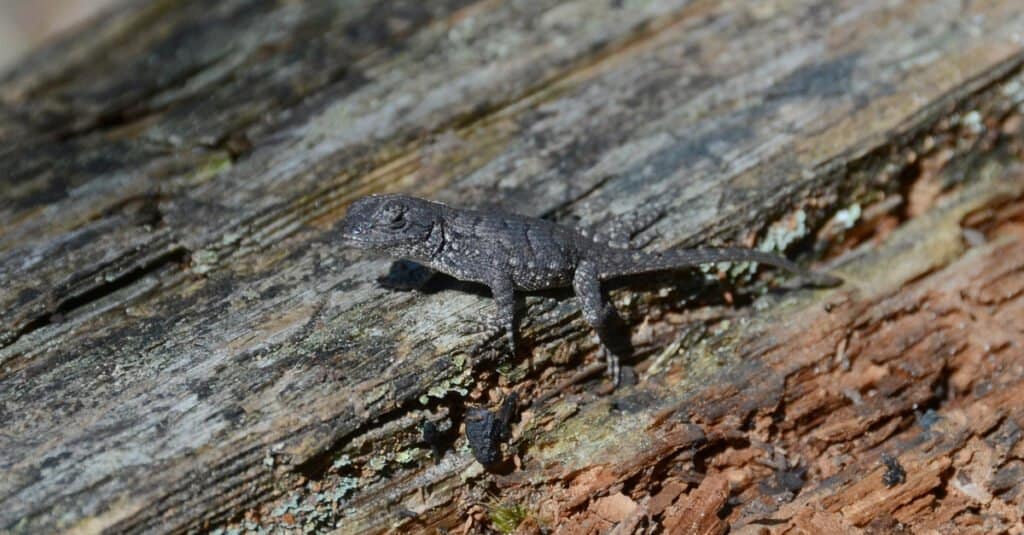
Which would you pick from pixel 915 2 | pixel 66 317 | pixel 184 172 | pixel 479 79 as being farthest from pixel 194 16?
pixel 915 2

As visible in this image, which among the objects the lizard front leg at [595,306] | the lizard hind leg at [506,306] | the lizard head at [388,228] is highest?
the lizard head at [388,228]

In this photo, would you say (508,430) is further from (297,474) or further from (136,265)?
(136,265)

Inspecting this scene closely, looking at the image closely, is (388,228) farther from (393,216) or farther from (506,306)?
(506,306)

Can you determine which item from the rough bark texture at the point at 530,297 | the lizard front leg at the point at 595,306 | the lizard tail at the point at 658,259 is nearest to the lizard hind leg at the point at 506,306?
the rough bark texture at the point at 530,297

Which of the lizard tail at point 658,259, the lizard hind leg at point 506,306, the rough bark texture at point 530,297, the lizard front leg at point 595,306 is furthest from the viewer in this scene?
the lizard tail at point 658,259

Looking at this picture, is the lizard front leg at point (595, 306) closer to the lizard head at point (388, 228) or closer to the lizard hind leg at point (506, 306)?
→ the lizard hind leg at point (506, 306)

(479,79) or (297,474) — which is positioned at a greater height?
(479,79)

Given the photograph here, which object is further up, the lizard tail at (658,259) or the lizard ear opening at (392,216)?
the lizard ear opening at (392,216)

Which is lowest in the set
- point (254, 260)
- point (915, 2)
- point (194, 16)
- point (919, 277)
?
point (919, 277)

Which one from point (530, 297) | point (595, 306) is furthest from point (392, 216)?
point (595, 306)
